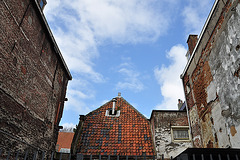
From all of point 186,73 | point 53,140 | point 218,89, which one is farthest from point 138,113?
point 218,89

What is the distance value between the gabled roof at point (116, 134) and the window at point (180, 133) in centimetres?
166

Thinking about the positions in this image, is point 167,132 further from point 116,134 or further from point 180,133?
point 116,134

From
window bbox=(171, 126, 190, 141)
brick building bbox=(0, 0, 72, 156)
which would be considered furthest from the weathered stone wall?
brick building bbox=(0, 0, 72, 156)

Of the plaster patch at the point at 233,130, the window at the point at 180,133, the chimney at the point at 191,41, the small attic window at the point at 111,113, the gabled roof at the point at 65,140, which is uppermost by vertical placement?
the chimney at the point at 191,41

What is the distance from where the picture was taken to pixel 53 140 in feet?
37.5

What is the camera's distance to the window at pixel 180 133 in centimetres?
1123

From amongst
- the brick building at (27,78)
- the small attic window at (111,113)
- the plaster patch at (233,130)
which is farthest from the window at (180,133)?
the brick building at (27,78)

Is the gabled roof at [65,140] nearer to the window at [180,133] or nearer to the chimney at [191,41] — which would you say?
the window at [180,133]

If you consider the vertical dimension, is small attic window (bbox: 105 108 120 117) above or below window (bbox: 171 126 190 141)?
above

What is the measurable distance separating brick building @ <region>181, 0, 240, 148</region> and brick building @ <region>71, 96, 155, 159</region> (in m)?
3.72

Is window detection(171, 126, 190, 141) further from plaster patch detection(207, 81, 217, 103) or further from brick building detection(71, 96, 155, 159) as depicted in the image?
plaster patch detection(207, 81, 217, 103)

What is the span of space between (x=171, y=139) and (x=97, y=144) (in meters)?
4.84

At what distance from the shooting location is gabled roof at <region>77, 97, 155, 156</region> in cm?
1164

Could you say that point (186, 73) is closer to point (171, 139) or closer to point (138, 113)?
point (171, 139)
